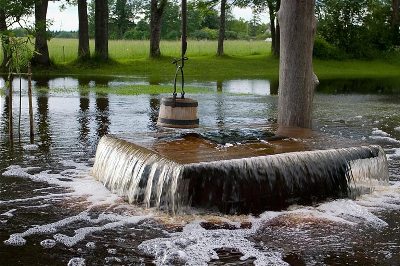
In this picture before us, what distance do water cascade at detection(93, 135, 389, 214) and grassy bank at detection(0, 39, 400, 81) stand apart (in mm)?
18008

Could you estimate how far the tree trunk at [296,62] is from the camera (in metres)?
10.1

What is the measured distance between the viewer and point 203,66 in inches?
1225

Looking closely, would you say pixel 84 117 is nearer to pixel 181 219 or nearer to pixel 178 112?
pixel 178 112

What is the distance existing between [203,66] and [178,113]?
949 inches

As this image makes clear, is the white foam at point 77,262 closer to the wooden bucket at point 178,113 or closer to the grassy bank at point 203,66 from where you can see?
the wooden bucket at point 178,113

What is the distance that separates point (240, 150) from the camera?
24.2 feet

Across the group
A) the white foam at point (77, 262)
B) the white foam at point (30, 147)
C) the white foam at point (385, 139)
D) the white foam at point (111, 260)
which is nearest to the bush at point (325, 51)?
the white foam at point (385, 139)

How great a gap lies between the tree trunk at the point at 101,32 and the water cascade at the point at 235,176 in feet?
72.7

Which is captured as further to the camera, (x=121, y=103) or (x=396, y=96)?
(x=396, y=96)

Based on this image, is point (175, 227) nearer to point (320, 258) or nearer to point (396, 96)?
point (320, 258)

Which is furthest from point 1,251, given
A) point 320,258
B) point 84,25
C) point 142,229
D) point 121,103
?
point 84,25

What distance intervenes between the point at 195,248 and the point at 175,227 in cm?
64

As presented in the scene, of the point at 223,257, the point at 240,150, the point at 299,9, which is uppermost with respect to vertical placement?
the point at 299,9

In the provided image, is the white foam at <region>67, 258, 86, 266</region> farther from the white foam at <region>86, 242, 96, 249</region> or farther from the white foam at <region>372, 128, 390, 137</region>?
the white foam at <region>372, 128, 390, 137</region>
